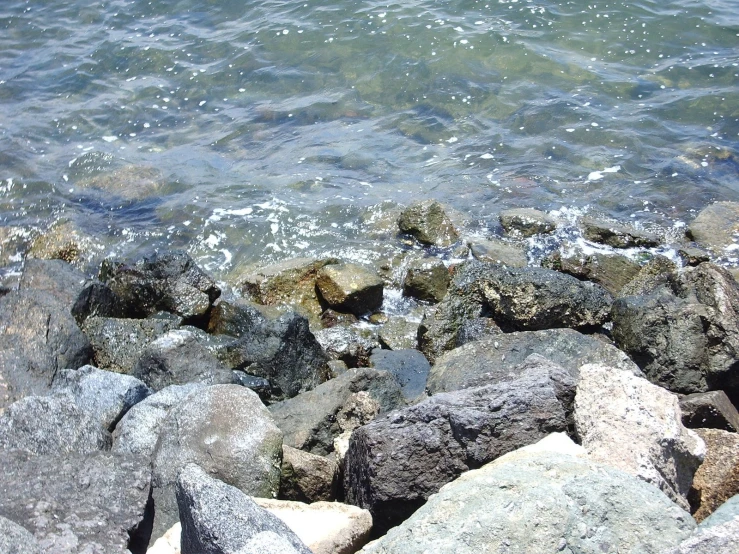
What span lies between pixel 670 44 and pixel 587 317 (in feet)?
27.5

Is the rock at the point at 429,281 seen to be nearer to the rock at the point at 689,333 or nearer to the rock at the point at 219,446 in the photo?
the rock at the point at 689,333

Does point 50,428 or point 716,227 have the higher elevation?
point 50,428

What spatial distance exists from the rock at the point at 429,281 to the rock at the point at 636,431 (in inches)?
157

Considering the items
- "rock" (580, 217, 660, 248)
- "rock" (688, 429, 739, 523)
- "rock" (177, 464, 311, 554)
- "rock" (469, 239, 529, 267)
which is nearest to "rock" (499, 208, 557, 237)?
"rock" (469, 239, 529, 267)

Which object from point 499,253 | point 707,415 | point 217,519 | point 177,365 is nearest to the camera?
point 217,519

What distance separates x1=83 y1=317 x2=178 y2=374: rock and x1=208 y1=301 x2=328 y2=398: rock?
2.37ft

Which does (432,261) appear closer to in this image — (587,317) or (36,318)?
(587,317)

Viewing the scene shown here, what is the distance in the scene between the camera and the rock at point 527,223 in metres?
9.26

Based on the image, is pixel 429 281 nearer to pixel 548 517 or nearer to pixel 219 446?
pixel 219 446

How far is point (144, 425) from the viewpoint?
493 centimetres

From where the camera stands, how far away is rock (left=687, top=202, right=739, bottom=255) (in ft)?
29.5

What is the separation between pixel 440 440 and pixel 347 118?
340 inches

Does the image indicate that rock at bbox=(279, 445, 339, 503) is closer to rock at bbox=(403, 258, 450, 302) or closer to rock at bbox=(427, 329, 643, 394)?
rock at bbox=(427, 329, 643, 394)

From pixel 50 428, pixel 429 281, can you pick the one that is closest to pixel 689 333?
pixel 429 281
